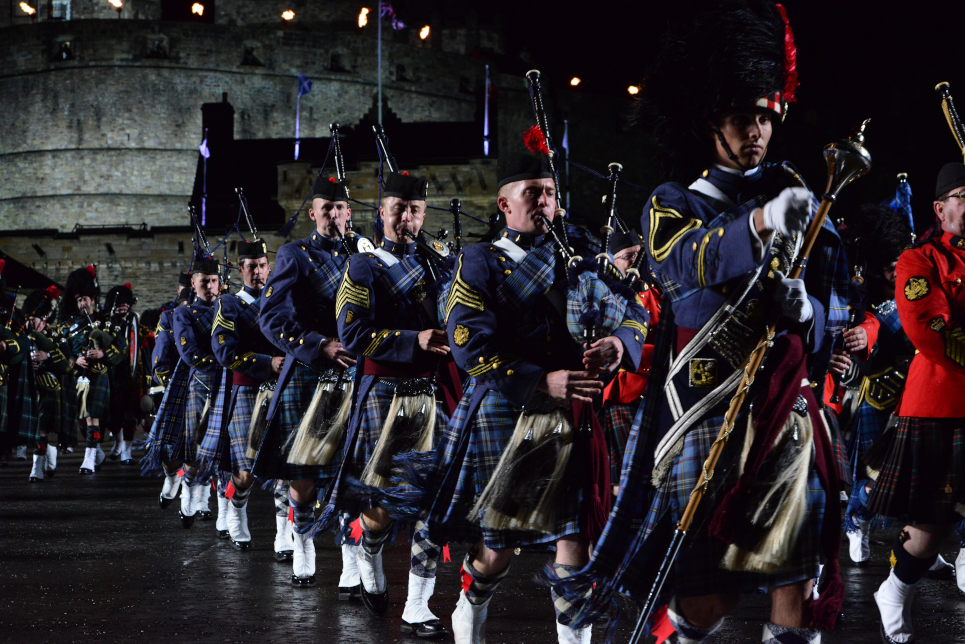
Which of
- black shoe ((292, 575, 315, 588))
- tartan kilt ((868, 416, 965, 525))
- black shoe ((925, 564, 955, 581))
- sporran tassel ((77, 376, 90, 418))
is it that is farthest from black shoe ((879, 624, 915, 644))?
sporran tassel ((77, 376, 90, 418))

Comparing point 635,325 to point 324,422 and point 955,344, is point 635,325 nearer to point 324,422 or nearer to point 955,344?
point 955,344

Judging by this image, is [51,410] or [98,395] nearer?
[51,410]

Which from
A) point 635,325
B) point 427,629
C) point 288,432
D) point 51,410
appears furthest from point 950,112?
point 51,410

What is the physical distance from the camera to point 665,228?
3.10m

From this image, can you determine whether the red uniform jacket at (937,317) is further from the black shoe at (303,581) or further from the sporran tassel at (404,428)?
the black shoe at (303,581)

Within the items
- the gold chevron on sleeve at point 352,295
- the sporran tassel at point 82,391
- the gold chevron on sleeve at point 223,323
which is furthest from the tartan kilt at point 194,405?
the sporran tassel at point 82,391

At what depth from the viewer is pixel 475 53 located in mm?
58844

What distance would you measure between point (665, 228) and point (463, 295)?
1338 mm

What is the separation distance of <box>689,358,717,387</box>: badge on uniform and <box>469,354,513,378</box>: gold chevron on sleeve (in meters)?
1.12

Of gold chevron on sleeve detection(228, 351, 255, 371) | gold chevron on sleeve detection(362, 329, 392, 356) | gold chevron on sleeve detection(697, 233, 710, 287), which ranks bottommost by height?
gold chevron on sleeve detection(228, 351, 255, 371)

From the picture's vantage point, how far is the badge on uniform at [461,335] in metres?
4.21

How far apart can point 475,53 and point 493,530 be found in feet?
186

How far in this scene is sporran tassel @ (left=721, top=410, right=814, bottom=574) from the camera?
2.90m

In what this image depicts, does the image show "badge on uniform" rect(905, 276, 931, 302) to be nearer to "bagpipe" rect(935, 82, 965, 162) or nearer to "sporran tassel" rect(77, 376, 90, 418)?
"bagpipe" rect(935, 82, 965, 162)
